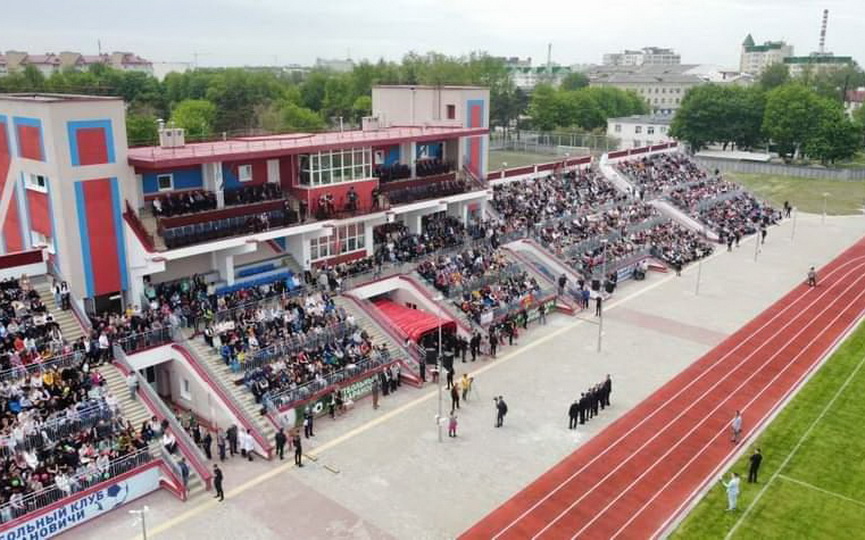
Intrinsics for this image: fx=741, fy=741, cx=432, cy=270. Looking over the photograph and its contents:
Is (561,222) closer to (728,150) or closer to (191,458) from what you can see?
(191,458)

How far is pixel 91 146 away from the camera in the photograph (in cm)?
2605

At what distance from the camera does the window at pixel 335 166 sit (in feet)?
108

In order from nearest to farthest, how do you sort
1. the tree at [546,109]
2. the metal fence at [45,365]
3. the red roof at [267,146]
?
the metal fence at [45,365] → the red roof at [267,146] → the tree at [546,109]

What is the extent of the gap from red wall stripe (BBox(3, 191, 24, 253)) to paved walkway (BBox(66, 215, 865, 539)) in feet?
44.2

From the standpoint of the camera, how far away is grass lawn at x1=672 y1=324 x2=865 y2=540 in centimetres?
2009

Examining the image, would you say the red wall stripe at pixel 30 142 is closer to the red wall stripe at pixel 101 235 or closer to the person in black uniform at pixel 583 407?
the red wall stripe at pixel 101 235

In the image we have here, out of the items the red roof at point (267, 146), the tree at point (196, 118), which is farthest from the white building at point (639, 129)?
the red roof at point (267, 146)

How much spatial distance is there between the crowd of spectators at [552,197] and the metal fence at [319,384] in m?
17.0

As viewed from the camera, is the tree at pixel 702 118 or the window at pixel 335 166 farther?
the tree at pixel 702 118

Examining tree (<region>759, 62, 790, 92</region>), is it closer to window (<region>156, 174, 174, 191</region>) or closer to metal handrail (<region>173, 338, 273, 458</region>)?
window (<region>156, 174, 174, 191</region>)

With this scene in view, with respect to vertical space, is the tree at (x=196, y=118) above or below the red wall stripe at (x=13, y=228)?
above

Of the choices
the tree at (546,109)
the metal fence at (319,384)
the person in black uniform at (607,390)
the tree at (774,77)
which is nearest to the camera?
the metal fence at (319,384)

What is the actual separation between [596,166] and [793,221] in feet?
57.1

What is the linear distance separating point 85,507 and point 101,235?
34.2ft
